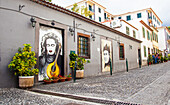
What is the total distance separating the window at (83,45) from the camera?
857 centimetres

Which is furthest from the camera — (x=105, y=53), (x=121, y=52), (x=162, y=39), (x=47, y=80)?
(x=162, y=39)

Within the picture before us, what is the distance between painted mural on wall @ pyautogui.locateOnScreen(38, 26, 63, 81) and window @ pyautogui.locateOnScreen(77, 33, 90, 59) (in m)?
1.58

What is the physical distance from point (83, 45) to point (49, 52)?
2.86 metres

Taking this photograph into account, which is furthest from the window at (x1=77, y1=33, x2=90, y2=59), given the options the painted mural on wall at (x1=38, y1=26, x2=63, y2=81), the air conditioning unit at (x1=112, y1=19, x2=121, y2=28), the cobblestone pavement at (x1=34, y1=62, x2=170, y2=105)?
the air conditioning unit at (x1=112, y1=19, x2=121, y2=28)

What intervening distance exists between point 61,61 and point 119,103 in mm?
4732

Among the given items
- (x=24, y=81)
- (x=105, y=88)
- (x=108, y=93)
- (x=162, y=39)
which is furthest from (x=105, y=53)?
(x=162, y=39)

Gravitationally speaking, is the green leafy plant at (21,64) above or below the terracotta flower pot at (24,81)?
above

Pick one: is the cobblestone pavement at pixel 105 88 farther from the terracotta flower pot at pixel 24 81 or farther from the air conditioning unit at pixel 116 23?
the air conditioning unit at pixel 116 23

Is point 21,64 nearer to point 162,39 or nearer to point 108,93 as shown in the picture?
point 108,93

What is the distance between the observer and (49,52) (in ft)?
21.6

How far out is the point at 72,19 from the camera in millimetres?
7984

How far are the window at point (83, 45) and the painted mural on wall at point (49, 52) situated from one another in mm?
1582

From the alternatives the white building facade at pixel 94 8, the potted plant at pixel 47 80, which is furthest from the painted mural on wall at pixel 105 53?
the white building facade at pixel 94 8

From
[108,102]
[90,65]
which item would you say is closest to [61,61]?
[90,65]
